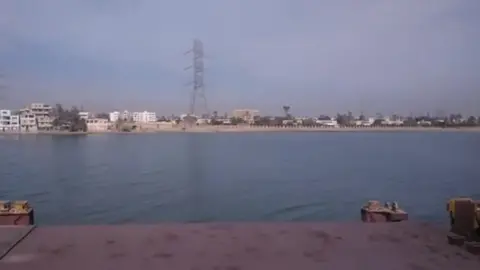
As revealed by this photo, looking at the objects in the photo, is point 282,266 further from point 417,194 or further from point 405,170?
point 405,170

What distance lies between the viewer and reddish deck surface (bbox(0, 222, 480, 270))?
9.77 feet

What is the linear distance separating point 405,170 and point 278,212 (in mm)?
20310

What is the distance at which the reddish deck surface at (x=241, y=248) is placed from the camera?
2.98 m

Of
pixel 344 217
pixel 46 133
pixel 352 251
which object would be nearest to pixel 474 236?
pixel 352 251

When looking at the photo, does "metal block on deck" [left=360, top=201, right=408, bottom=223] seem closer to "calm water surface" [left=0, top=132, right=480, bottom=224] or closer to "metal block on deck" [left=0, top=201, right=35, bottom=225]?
"metal block on deck" [left=0, top=201, right=35, bottom=225]

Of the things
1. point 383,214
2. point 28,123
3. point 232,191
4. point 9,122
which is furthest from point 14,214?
point 9,122

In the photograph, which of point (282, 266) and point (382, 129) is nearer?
point (282, 266)

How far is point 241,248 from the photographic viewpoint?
339cm

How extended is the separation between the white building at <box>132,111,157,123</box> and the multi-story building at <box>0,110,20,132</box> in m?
47.4

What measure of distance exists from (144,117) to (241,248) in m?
171

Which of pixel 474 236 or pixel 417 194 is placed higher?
pixel 474 236

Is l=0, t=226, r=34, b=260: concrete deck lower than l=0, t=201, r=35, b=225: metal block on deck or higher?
higher

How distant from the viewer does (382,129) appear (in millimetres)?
161625

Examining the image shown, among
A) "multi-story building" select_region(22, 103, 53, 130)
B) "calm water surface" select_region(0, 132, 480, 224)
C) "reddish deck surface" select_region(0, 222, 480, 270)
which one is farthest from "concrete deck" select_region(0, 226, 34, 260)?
"multi-story building" select_region(22, 103, 53, 130)
